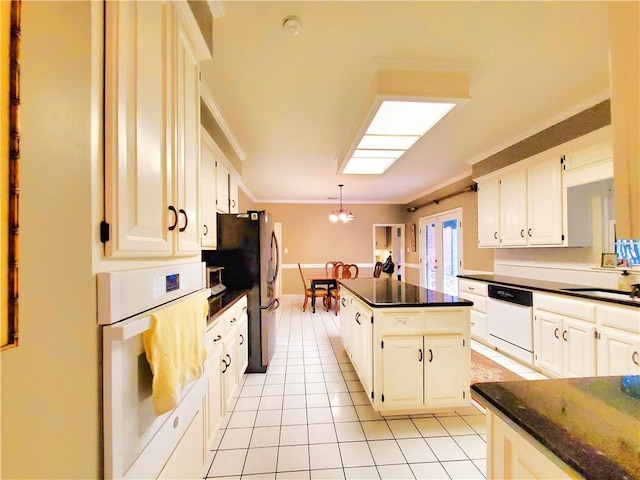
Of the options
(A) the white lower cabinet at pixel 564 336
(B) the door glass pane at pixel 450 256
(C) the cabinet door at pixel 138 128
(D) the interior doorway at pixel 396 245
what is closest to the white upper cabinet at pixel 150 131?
(C) the cabinet door at pixel 138 128

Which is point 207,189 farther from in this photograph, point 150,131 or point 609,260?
point 609,260

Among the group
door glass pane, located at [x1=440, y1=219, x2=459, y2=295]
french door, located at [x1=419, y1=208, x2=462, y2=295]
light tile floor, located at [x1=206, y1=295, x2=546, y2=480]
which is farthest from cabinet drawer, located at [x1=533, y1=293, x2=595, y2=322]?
door glass pane, located at [x1=440, y1=219, x2=459, y2=295]

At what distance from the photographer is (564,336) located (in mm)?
2473

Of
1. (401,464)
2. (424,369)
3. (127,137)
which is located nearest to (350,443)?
(401,464)

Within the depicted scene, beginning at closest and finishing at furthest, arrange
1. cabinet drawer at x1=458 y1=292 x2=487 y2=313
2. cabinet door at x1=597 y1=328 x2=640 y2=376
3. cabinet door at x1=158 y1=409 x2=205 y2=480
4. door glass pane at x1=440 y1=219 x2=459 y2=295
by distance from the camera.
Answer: cabinet door at x1=158 y1=409 x2=205 y2=480 < cabinet door at x1=597 y1=328 x2=640 y2=376 < cabinet drawer at x1=458 y1=292 x2=487 y2=313 < door glass pane at x1=440 y1=219 x2=459 y2=295

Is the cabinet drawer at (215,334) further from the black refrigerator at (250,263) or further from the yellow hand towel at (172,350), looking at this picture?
the black refrigerator at (250,263)

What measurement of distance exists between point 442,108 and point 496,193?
2.14 m

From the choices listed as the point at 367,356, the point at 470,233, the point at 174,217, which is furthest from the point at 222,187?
the point at 470,233

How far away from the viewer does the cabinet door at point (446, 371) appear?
208 centimetres

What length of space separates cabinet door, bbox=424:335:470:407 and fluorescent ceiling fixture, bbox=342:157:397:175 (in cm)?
216

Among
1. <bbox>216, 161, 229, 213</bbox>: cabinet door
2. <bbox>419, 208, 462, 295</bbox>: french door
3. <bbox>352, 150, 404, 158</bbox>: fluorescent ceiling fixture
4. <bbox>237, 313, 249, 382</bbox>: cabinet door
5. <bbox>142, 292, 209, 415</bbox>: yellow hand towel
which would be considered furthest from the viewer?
<bbox>419, 208, 462, 295</bbox>: french door

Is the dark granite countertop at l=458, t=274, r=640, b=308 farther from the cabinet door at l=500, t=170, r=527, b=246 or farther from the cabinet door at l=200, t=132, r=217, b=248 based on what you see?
the cabinet door at l=200, t=132, r=217, b=248

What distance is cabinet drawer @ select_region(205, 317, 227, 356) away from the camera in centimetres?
155

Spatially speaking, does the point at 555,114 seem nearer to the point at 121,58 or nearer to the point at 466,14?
the point at 466,14
